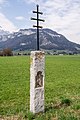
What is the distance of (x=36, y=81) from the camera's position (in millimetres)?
10352

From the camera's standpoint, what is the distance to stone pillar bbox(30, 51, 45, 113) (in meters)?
10.2

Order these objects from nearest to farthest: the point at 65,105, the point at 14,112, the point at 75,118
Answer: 1. the point at 75,118
2. the point at 14,112
3. the point at 65,105

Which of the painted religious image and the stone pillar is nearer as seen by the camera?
the stone pillar

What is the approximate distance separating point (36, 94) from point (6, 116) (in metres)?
1.35

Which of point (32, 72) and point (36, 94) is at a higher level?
point (32, 72)

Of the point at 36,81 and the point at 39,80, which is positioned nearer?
the point at 36,81

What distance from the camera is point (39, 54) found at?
10.4 metres

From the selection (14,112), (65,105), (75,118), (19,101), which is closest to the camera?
(75,118)

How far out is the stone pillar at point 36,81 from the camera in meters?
10.2

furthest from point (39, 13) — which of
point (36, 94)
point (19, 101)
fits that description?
point (19, 101)

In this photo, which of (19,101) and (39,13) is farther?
(19,101)

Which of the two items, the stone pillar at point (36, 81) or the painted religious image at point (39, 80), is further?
the painted religious image at point (39, 80)

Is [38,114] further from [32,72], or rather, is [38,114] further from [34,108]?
[32,72]

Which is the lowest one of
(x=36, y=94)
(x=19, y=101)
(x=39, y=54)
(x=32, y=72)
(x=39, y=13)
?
(x=19, y=101)
